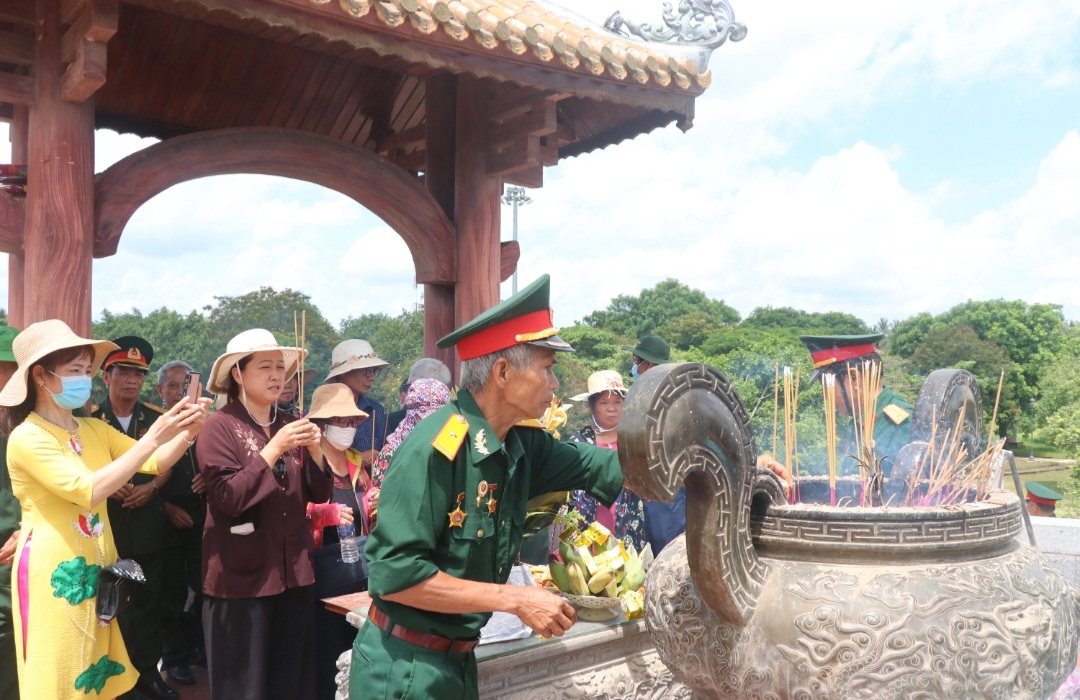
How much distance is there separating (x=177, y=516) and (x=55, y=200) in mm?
1538

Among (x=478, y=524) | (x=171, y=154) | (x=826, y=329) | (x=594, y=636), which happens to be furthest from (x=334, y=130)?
(x=826, y=329)

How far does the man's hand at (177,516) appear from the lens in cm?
421

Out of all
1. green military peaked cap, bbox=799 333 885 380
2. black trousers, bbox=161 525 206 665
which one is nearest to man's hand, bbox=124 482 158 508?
black trousers, bbox=161 525 206 665

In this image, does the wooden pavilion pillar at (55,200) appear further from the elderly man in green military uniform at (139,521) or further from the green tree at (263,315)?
the green tree at (263,315)

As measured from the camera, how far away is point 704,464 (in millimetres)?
1946

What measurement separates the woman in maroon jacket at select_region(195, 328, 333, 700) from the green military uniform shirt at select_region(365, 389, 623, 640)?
1.25 m

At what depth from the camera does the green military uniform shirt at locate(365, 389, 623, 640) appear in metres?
1.91

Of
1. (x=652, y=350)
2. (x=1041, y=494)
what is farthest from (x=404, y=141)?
(x=1041, y=494)

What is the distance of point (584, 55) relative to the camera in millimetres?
4242

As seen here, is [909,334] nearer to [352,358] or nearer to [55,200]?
[352,358]

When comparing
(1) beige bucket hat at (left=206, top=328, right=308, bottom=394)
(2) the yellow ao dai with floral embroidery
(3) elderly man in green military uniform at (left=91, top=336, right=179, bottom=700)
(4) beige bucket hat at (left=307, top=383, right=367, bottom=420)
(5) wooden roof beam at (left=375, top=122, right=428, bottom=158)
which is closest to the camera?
(2) the yellow ao dai with floral embroidery

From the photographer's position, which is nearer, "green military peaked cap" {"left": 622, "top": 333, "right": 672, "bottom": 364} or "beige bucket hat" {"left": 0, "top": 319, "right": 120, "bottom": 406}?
"beige bucket hat" {"left": 0, "top": 319, "right": 120, "bottom": 406}

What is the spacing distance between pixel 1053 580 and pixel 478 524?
1.42 meters

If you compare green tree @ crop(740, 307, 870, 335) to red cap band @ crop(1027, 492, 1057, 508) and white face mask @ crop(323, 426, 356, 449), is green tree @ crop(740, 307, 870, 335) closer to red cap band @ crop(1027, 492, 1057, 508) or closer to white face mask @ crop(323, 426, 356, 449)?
red cap band @ crop(1027, 492, 1057, 508)
